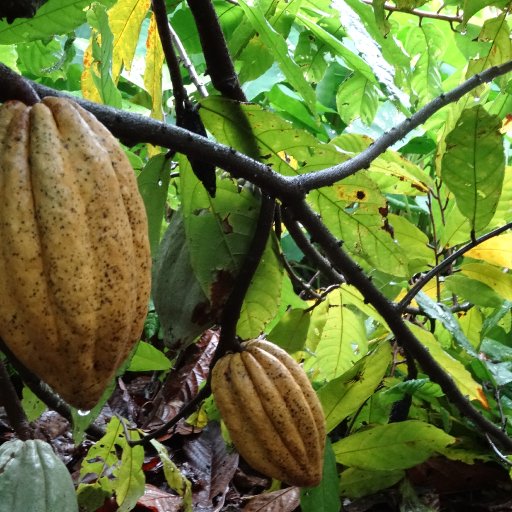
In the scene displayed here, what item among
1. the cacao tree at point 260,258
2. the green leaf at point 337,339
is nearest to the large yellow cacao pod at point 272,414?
the cacao tree at point 260,258

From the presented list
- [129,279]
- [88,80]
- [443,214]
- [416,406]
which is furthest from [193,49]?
[129,279]

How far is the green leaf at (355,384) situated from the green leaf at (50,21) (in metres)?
0.78

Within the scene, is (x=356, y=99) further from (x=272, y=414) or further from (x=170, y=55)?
(x=272, y=414)

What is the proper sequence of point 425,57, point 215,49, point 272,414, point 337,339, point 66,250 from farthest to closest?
point 425,57 < point 337,339 < point 215,49 < point 272,414 < point 66,250

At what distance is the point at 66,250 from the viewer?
0.48m

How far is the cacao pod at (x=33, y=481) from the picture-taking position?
2.73ft

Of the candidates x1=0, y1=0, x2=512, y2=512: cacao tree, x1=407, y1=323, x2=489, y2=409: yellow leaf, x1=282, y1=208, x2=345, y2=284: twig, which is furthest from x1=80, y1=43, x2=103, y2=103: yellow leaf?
x1=407, y1=323, x2=489, y2=409: yellow leaf

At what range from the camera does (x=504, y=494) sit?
1.51 m

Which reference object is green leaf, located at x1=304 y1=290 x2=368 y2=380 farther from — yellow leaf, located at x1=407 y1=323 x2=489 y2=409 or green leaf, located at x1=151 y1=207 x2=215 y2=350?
green leaf, located at x1=151 y1=207 x2=215 y2=350

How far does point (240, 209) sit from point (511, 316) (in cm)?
105

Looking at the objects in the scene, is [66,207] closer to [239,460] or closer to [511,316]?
[239,460]

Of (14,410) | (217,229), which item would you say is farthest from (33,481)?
(217,229)

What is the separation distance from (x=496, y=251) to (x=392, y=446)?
45 cm

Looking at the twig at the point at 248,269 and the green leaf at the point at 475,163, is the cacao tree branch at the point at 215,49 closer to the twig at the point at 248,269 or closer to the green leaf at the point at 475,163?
the twig at the point at 248,269
